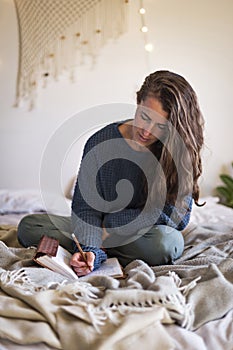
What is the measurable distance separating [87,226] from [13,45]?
1510 millimetres

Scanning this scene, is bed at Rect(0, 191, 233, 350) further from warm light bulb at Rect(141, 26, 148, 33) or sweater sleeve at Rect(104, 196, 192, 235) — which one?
warm light bulb at Rect(141, 26, 148, 33)

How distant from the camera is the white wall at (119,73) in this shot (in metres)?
2.61

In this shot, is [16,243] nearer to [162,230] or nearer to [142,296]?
[162,230]

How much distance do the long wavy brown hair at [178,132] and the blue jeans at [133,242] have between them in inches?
6.2

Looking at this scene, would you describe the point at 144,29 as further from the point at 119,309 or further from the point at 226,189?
the point at 119,309

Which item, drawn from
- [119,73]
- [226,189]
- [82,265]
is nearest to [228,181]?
[226,189]

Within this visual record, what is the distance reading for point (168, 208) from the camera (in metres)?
1.50

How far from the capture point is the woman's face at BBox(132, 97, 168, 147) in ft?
4.49

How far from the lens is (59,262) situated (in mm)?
1209

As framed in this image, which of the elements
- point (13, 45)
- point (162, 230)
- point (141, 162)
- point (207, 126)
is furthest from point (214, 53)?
point (162, 230)

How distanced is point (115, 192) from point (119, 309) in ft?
2.03

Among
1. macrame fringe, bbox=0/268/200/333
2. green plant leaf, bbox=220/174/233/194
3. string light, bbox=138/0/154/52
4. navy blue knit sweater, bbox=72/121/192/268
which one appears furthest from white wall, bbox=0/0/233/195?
macrame fringe, bbox=0/268/200/333

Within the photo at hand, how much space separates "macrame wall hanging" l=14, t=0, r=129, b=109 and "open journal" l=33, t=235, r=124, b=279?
1470 millimetres

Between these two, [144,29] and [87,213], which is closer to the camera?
[87,213]
